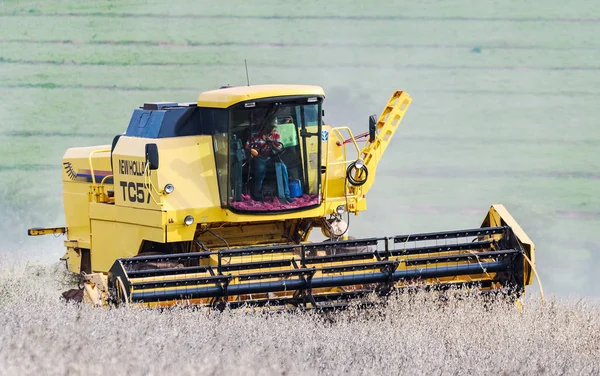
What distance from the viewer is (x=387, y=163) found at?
22859mm

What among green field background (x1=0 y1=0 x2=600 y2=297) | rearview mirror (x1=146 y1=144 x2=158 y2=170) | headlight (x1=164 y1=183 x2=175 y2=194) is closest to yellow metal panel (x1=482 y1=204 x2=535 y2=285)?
headlight (x1=164 y1=183 x2=175 y2=194)

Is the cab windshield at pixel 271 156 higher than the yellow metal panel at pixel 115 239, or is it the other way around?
the cab windshield at pixel 271 156

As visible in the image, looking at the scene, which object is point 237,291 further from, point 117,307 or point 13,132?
point 13,132

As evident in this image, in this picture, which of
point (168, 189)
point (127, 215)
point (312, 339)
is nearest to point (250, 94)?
point (168, 189)

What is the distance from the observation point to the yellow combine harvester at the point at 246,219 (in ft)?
36.9

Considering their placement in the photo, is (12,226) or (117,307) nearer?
(117,307)

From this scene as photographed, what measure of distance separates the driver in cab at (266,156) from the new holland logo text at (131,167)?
1139mm

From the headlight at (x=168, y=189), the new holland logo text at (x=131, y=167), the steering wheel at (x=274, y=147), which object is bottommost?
the headlight at (x=168, y=189)

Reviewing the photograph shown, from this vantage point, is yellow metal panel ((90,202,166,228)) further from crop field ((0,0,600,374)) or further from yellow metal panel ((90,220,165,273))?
crop field ((0,0,600,374))

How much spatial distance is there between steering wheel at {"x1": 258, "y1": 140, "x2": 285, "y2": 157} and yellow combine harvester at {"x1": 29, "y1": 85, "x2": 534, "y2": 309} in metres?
0.01

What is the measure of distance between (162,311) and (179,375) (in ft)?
10.5

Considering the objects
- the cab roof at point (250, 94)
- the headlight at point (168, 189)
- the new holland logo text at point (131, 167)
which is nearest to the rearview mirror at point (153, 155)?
the headlight at point (168, 189)

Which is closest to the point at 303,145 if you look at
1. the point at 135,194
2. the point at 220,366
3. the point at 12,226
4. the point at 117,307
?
the point at 135,194

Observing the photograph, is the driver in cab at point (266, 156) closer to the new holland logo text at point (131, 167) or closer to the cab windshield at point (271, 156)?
the cab windshield at point (271, 156)
